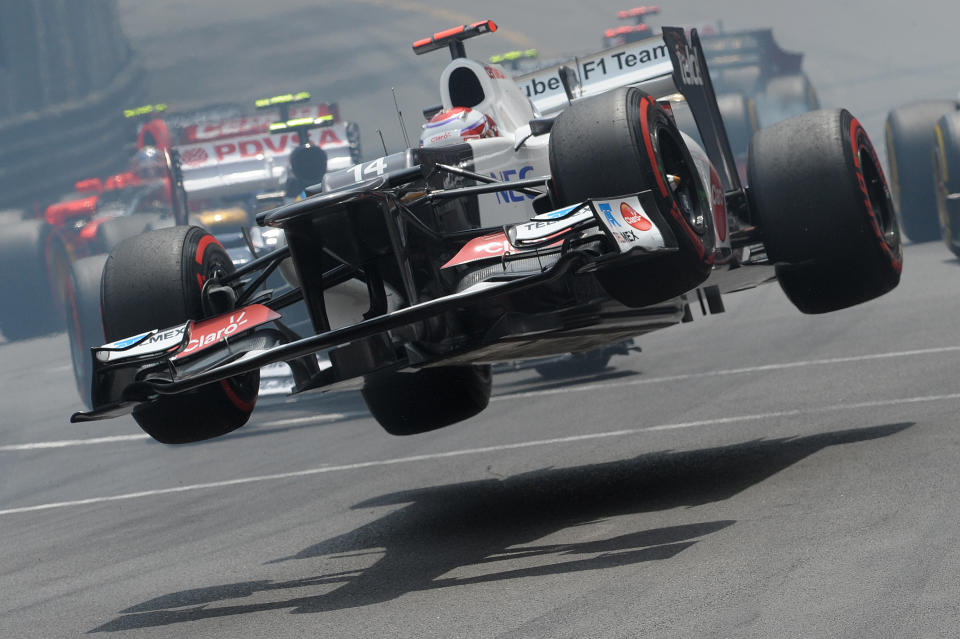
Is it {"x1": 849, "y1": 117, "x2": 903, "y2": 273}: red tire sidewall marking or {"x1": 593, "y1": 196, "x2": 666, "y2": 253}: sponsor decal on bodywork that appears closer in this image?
{"x1": 593, "y1": 196, "x2": 666, "y2": 253}: sponsor decal on bodywork

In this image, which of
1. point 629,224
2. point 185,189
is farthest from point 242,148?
point 629,224

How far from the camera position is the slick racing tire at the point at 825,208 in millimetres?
7426

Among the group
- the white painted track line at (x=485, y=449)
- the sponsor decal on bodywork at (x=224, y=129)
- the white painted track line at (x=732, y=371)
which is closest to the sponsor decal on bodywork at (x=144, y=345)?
the white painted track line at (x=485, y=449)

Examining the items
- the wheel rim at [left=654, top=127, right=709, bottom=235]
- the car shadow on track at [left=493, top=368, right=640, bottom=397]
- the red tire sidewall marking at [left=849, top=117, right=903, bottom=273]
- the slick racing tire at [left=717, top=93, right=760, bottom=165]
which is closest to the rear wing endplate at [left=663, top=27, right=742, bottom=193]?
the red tire sidewall marking at [left=849, top=117, right=903, bottom=273]

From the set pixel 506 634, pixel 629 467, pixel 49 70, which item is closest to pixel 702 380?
pixel 629 467

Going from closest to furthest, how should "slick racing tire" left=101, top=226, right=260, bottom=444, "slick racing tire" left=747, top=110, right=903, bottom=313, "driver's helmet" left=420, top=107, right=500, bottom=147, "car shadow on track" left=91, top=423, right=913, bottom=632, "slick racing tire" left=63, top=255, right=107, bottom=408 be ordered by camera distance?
1. "car shadow on track" left=91, top=423, right=913, bottom=632
2. "slick racing tire" left=101, top=226, right=260, bottom=444
3. "slick racing tire" left=747, top=110, right=903, bottom=313
4. "driver's helmet" left=420, top=107, right=500, bottom=147
5. "slick racing tire" left=63, top=255, right=107, bottom=408

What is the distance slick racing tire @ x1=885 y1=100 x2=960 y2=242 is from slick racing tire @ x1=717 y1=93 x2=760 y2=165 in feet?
18.9

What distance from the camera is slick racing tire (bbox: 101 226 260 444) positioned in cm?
709

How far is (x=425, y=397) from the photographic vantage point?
8.92 metres

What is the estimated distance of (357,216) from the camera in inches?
254

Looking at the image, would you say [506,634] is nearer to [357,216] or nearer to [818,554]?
[818,554]

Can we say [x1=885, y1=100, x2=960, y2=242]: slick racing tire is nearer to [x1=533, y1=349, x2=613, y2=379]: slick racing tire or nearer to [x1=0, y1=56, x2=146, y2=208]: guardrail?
[x1=533, y1=349, x2=613, y2=379]: slick racing tire

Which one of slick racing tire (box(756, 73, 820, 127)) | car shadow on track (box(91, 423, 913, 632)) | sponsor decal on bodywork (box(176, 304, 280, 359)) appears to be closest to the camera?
car shadow on track (box(91, 423, 913, 632))

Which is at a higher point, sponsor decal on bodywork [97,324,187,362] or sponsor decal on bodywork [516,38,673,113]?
sponsor decal on bodywork [516,38,673,113]
